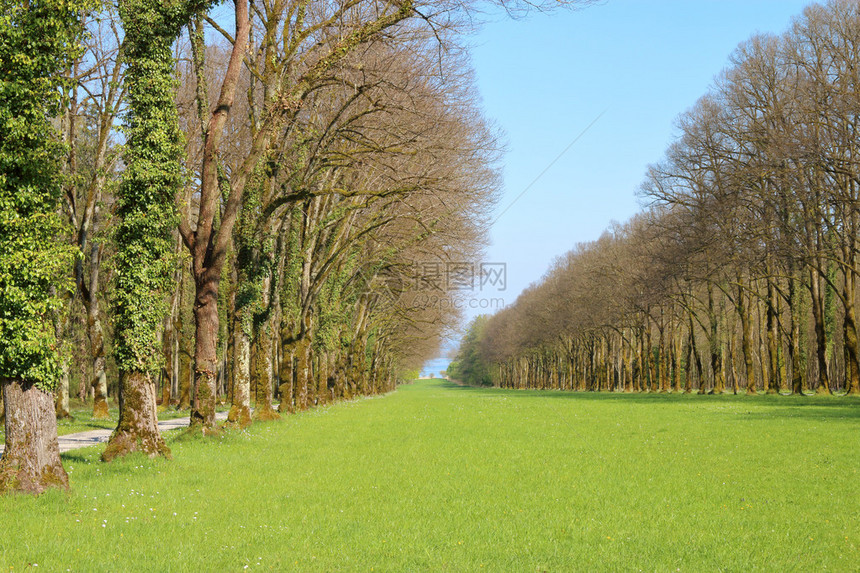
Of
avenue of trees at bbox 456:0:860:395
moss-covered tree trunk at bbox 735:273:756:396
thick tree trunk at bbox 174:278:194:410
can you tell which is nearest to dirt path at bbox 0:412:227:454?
thick tree trunk at bbox 174:278:194:410

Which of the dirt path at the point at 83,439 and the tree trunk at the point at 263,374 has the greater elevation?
the tree trunk at the point at 263,374

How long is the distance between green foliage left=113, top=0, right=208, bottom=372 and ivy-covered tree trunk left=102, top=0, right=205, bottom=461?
0.06ft

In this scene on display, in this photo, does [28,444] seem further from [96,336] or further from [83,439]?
[96,336]

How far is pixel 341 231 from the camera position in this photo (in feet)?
103

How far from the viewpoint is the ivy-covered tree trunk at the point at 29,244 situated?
9906 mm

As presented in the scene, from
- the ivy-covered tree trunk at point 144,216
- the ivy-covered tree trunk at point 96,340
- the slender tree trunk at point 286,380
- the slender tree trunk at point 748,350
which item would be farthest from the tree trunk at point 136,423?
the slender tree trunk at point 748,350

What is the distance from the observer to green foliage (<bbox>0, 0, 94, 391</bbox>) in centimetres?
991

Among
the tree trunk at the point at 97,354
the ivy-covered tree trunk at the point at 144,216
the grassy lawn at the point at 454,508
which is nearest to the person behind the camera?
the grassy lawn at the point at 454,508

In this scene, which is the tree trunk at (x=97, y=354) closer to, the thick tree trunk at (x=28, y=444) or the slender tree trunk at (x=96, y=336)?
the slender tree trunk at (x=96, y=336)

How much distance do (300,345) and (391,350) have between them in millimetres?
57659

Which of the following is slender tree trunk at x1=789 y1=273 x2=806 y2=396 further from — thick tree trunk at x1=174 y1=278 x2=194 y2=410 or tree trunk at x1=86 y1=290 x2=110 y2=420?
tree trunk at x1=86 y1=290 x2=110 y2=420

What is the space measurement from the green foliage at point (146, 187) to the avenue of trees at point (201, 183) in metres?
0.04

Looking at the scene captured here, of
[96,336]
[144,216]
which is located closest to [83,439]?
[96,336]

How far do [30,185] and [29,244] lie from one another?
1.00 m
